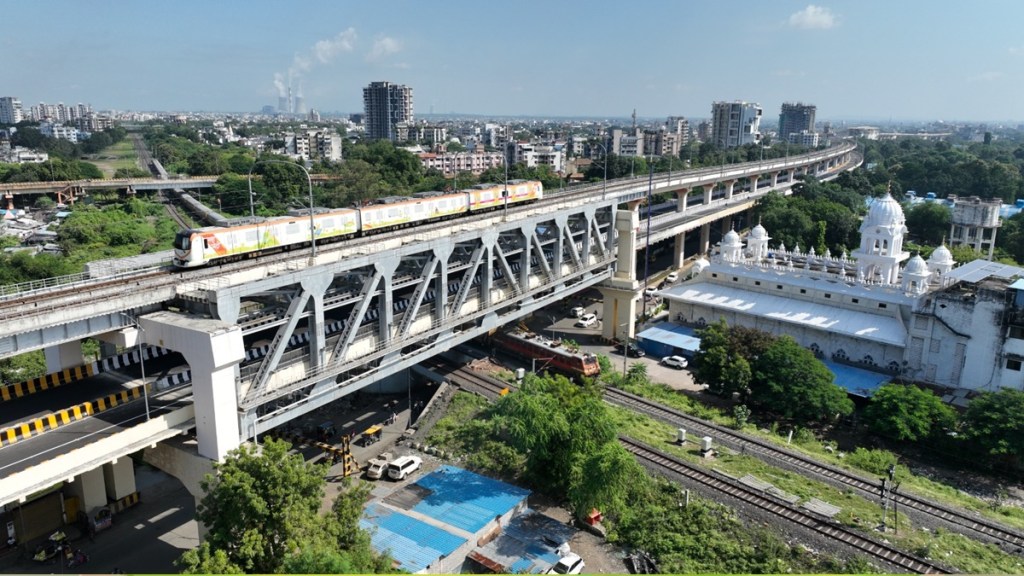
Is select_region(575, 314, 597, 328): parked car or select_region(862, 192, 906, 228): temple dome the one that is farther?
select_region(575, 314, 597, 328): parked car

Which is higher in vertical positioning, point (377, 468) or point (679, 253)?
point (679, 253)

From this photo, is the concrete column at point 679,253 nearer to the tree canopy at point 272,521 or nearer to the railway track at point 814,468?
the railway track at point 814,468

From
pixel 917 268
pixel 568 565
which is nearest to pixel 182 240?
pixel 568 565

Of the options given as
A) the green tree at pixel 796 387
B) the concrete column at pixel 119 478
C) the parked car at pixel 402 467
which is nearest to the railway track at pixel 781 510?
the green tree at pixel 796 387

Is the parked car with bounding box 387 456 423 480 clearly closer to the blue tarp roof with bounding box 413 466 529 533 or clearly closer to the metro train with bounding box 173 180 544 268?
the blue tarp roof with bounding box 413 466 529 533

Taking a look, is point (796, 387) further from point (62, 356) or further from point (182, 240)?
point (62, 356)

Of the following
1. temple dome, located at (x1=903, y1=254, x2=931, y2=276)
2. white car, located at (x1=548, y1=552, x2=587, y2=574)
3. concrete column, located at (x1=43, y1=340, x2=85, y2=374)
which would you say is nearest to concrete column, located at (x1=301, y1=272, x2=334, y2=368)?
concrete column, located at (x1=43, y1=340, x2=85, y2=374)
